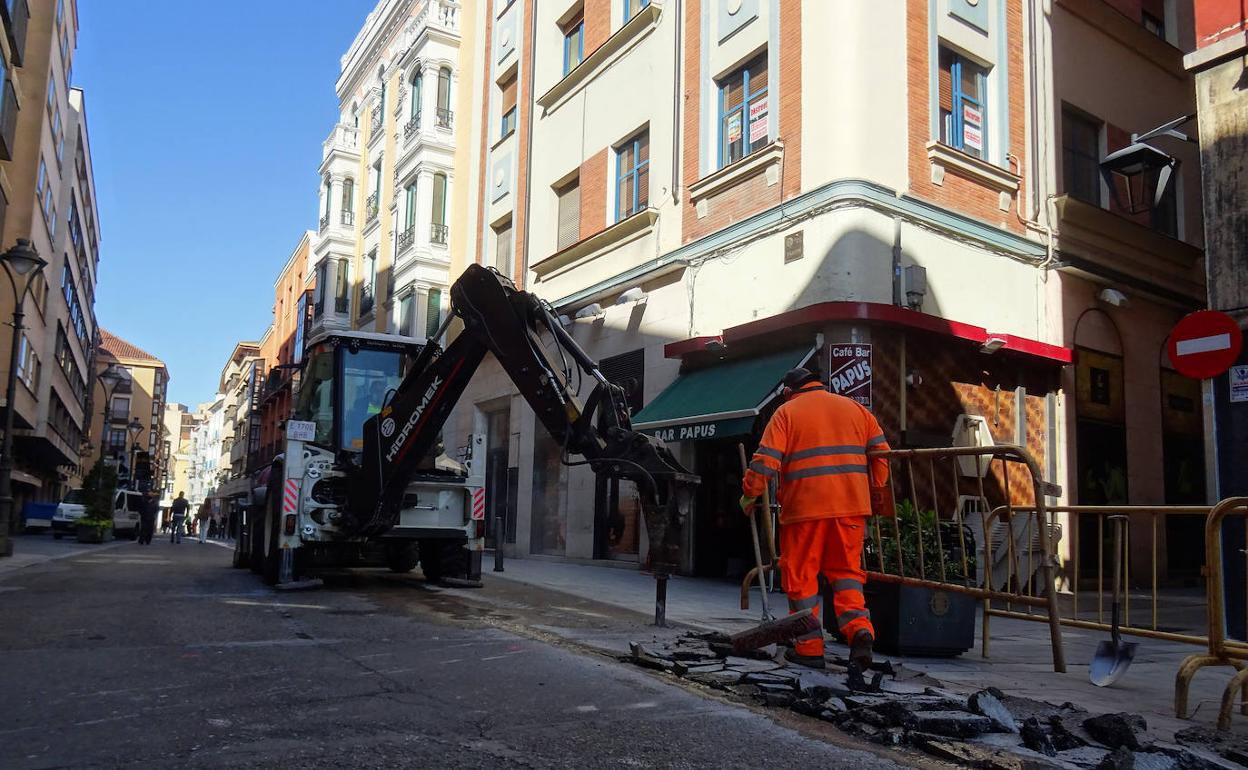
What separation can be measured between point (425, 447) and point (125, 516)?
94.6 ft

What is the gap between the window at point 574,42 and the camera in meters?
18.9

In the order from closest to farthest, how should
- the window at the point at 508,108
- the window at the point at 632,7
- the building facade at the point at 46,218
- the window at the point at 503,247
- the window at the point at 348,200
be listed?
the window at the point at 632,7
the window at the point at 503,247
the window at the point at 508,108
the building facade at the point at 46,218
the window at the point at 348,200

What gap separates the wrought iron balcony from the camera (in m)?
26.5

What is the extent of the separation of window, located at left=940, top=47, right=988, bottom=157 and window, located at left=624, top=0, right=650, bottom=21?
565 centimetres

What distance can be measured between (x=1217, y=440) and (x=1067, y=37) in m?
8.70

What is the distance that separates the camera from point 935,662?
6438mm

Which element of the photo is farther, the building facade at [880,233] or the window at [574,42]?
the window at [574,42]

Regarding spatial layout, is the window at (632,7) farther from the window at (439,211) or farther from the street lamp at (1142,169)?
the window at (439,211)

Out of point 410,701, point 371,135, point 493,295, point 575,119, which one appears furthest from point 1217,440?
point 371,135

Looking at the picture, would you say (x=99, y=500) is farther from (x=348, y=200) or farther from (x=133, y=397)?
(x=133, y=397)

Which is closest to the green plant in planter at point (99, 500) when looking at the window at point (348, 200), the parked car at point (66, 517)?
the parked car at point (66, 517)

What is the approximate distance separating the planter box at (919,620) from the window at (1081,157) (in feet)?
32.5

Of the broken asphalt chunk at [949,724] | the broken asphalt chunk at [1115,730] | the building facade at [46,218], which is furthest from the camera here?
the building facade at [46,218]

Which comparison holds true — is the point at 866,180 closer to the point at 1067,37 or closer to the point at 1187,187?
the point at 1067,37
